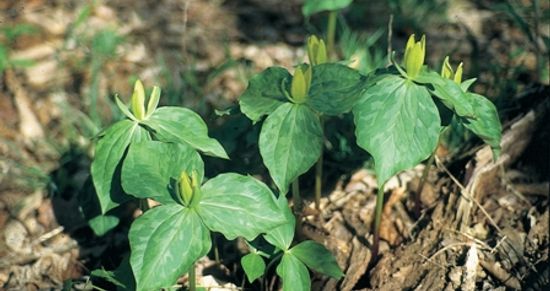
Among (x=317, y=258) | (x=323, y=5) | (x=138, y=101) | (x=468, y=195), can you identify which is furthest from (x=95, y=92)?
(x=468, y=195)

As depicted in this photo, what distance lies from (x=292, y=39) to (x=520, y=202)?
5.07 ft

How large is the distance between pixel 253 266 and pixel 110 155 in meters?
0.52

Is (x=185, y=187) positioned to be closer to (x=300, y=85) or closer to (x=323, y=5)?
(x=300, y=85)

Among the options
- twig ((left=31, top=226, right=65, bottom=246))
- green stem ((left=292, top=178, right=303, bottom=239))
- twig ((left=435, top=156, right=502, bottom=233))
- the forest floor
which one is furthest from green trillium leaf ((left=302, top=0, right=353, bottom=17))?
twig ((left=31, top=226, right=65, bottom=246))

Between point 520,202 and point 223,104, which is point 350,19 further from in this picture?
point 520,202

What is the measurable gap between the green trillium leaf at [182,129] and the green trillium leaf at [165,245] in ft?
0.74

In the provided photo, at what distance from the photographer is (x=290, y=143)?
1.97m

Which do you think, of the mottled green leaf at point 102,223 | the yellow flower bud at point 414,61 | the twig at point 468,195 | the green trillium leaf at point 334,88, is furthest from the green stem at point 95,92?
the yellow flower bud at point 414,61

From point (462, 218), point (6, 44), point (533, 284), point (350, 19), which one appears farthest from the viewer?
point (350, 19)

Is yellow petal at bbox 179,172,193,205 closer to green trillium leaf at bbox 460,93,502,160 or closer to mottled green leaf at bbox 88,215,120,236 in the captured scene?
mottled green leaf at bbox 88,215,120,236

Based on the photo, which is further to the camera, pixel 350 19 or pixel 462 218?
pixel 350 19

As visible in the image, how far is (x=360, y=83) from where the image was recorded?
1.98 m

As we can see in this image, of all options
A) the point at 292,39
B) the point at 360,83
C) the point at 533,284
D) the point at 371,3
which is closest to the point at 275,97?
the point at 360,83

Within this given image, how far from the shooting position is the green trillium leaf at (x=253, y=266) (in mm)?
2031
